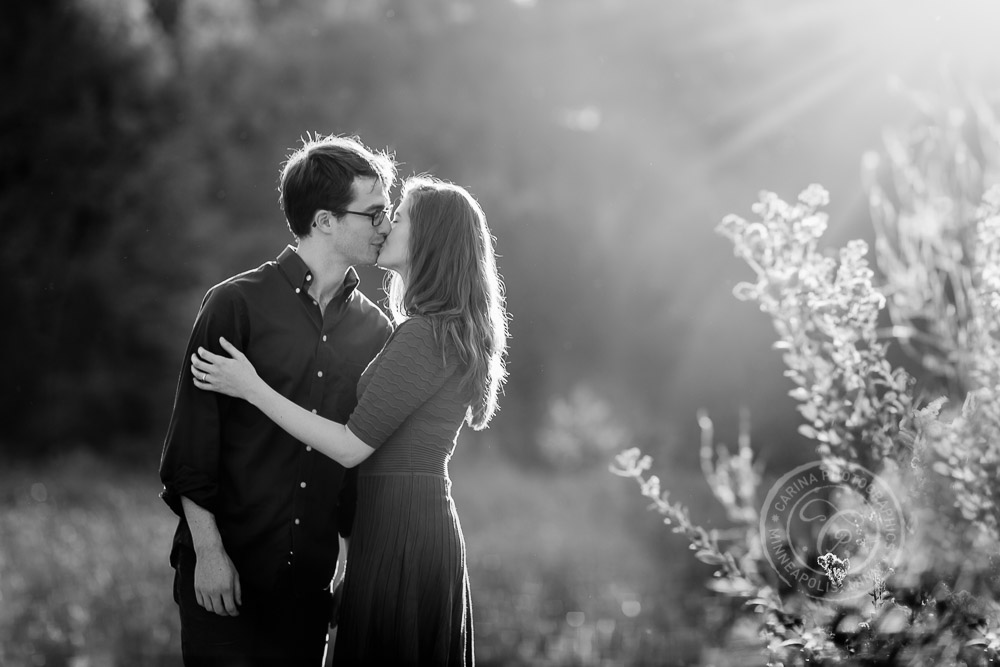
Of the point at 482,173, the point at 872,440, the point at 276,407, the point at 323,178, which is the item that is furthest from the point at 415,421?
the point at 482,173

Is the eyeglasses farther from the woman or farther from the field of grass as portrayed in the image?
the field of grass

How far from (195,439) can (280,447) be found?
27 cm

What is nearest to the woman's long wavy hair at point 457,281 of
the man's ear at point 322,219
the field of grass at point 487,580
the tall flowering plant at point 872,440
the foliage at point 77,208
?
the man's ear at point 322,219

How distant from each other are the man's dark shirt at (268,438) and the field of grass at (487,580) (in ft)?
9.73

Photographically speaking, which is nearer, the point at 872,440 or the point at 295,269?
the point at 872,440

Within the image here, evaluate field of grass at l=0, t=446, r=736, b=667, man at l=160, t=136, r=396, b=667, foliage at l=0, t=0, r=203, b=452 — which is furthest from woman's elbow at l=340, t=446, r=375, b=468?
foliage at l=0, t=0, r=203, b=452

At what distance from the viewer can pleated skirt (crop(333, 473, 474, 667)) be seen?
9.43 ft

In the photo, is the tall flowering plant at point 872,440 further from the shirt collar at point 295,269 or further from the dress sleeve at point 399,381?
the shirt collar at point 295,269

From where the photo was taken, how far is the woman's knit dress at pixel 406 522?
112 inches

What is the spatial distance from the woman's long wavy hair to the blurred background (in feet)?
27.4

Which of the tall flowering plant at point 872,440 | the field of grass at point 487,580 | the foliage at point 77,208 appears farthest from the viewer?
the foliage at point 77,208

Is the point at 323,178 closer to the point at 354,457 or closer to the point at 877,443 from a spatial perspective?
the point at 354,457

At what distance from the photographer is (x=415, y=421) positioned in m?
2.97

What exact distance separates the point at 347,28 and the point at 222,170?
294 centimetres
